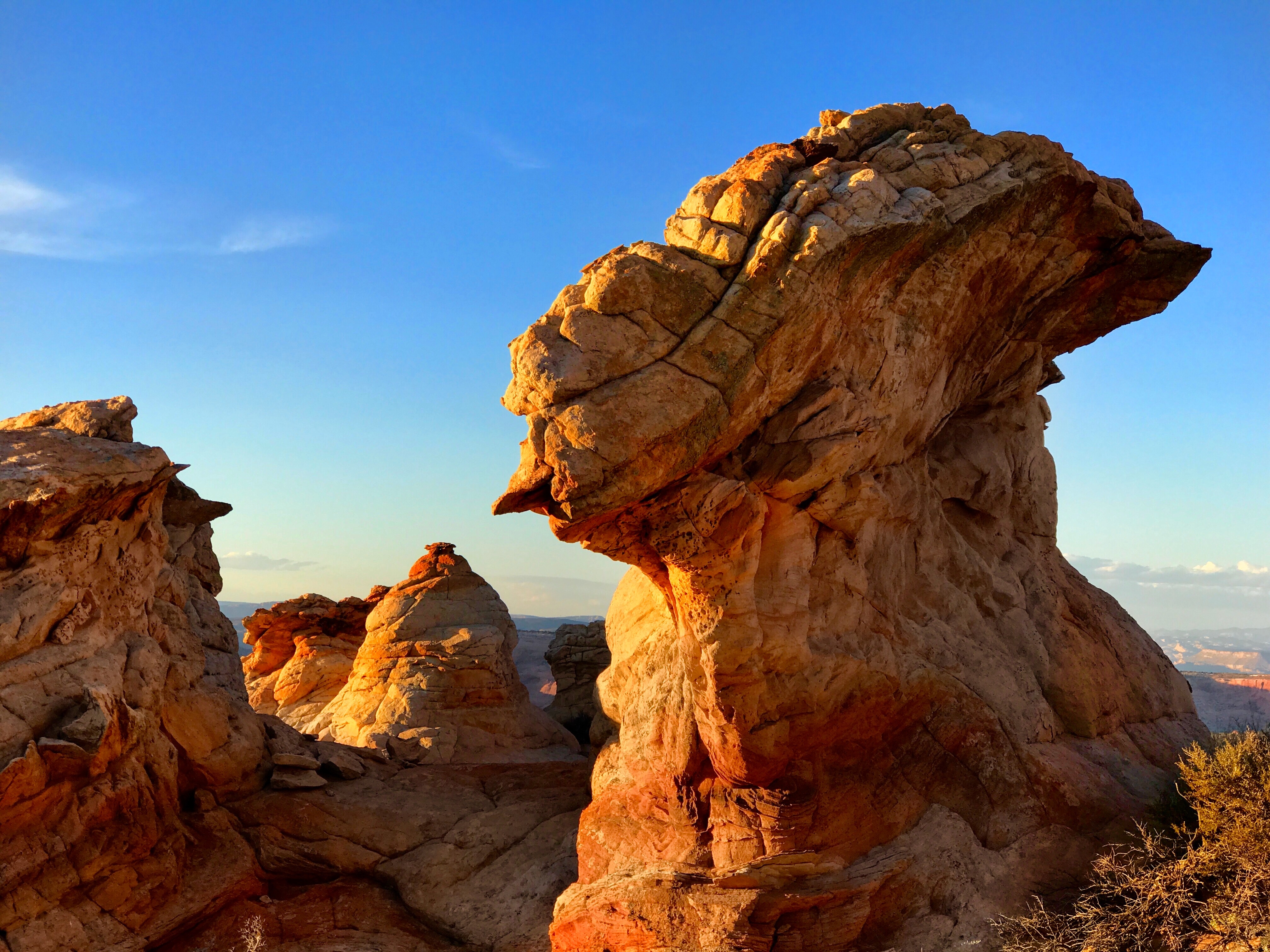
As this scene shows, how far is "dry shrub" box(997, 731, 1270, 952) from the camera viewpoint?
9.80 meters

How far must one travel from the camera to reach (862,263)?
1121 centimetres

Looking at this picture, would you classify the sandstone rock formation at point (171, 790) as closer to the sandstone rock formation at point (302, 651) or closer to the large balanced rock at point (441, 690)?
the large balanced rock at point (441, 690)

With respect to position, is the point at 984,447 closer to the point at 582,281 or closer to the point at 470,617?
the point at 582,281

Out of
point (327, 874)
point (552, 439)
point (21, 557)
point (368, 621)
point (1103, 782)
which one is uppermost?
point (552, 439)

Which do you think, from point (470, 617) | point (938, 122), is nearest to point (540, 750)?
point (470, 617)

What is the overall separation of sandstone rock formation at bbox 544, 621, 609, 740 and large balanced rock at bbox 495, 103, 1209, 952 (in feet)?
25.1

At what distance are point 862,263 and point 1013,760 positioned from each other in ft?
20.3

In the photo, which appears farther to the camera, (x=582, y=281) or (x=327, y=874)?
(x=327, y=874)

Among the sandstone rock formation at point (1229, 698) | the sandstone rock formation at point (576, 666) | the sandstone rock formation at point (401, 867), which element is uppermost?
the sandstone rock formation at point (576, 666)

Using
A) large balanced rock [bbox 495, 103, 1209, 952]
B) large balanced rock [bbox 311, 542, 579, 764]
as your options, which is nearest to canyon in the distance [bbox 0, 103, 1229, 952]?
large balanced rock [bbox 495, 103, 1209, 952]

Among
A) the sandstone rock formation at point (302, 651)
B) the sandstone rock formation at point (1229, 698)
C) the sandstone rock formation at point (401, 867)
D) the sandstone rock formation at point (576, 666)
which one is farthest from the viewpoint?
the sandstone rock formation at point (1229, 698)

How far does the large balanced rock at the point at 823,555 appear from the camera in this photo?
1045 cm

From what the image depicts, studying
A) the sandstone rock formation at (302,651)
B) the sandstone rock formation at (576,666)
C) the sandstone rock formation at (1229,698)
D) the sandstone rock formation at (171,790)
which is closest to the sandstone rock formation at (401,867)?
the sandstone rock formation at (171,790)

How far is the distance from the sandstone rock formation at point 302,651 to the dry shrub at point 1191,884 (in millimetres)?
15701
